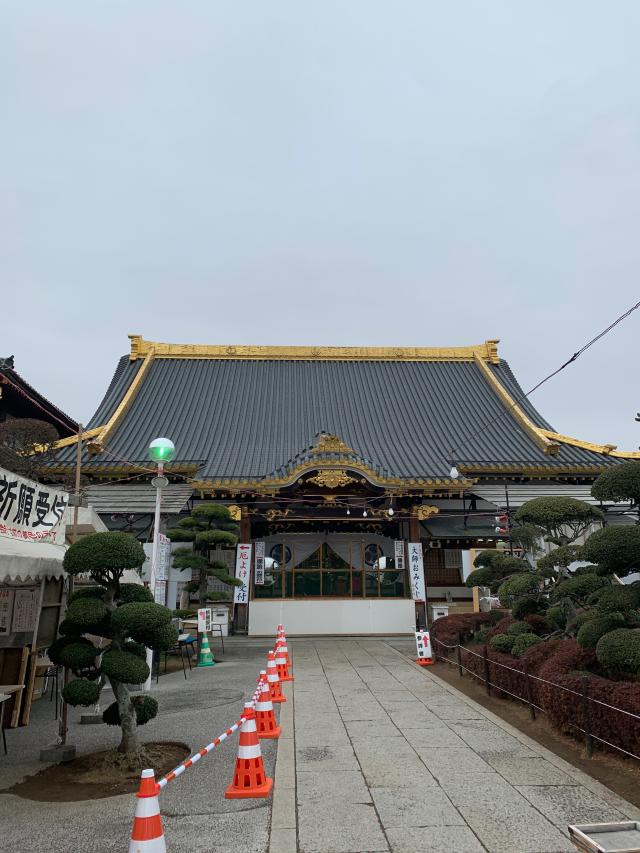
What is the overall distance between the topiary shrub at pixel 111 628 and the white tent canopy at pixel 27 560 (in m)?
0.56

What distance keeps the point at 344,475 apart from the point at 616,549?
37.9ft

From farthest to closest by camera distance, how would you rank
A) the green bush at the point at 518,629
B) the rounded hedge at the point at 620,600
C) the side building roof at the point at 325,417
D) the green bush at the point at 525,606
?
1. the side building roof at the point at 325,417
2. the green bush at the point at 525,606
3. the green bush at the point at 518,629
4. the rounded hedge at the point at 620,600

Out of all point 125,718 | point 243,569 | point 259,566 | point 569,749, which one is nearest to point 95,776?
point 125,718

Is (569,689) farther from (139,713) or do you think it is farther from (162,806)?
(139,713)

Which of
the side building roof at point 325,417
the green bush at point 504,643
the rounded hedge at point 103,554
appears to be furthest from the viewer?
the side building roof at point 325,417

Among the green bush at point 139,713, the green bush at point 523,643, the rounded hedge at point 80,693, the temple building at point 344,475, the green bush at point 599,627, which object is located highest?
the temple building at point 344,475

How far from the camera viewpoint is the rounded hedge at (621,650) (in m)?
6.70

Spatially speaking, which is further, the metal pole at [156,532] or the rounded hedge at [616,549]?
the metal pole at [156,532]

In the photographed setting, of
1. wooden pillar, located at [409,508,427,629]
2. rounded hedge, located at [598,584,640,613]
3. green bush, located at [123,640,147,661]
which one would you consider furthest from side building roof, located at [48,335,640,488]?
green bush, located at [123,640,147,661]

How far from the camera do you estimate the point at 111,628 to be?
22.0 ft

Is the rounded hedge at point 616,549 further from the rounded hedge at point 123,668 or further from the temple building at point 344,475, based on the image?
the temple building at point 344,475

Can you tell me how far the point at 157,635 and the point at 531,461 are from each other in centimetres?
1652

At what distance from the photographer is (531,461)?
65.9ft

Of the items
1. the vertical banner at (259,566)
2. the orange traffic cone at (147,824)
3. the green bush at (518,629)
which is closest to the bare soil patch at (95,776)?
the orange traffic cone at (147,824)
